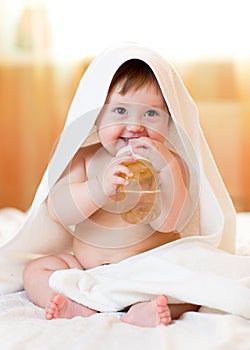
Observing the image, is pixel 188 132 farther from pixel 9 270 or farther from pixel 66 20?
pixel 66 20

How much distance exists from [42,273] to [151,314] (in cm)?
26

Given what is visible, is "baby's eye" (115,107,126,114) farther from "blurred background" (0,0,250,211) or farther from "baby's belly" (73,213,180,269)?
"blurred background" (0,0,250,211)

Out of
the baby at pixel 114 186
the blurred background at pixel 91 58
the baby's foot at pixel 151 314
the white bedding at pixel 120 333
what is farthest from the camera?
the blurred background at pixel 91 58

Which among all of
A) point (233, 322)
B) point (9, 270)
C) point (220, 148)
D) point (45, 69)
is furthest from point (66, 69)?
point (233, 322)

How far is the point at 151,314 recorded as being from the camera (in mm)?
1014

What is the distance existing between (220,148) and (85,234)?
139 centimetres

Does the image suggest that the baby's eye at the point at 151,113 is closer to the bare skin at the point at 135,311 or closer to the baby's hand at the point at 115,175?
the baby's hand at the point at 115,175

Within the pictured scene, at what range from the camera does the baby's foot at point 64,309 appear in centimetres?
107

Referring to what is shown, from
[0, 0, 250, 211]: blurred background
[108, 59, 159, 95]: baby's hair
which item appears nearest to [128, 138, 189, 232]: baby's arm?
[108, 59, 159, 95]: baby's hair

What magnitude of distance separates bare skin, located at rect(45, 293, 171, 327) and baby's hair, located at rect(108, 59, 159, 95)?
13.5 inches

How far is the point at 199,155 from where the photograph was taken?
49.1 inches

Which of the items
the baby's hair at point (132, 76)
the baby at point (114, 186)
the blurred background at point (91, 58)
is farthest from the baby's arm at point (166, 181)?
the blurred background at point (91, 58)

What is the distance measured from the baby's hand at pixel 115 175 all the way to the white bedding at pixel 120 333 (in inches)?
7.2

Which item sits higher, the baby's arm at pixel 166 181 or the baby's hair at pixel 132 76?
the baby's hair at pixel 132 76
